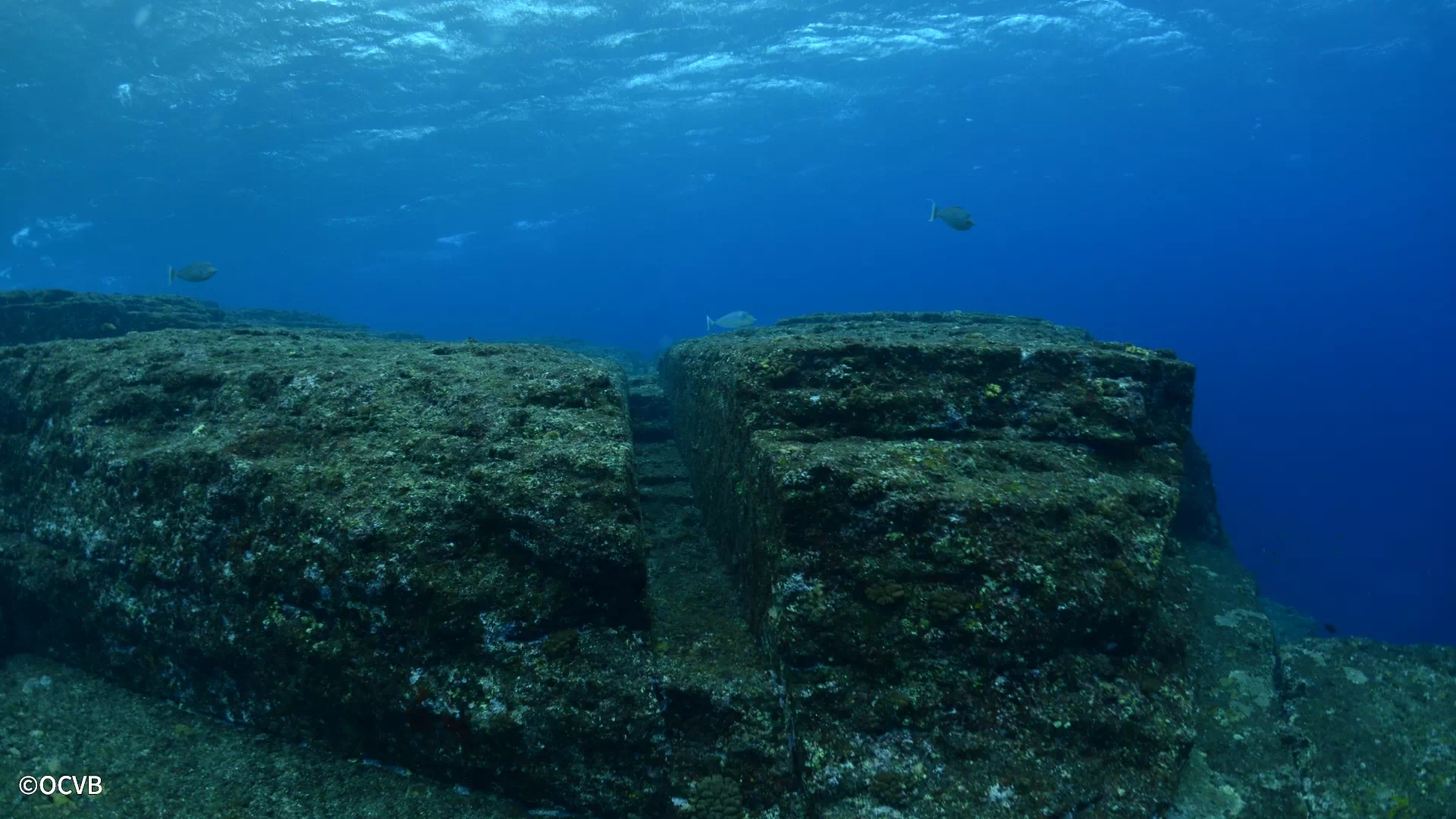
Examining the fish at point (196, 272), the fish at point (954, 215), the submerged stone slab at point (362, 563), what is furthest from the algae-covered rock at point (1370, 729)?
the fish at point (196, 272)

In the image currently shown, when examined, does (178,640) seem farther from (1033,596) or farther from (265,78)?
(265,78)

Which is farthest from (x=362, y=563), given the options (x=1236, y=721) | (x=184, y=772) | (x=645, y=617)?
(x=1236, y=721)

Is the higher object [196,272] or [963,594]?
[196,272]

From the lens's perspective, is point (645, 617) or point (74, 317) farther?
point (74, 317)

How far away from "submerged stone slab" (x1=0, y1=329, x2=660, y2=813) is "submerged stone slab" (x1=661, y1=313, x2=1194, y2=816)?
100cm

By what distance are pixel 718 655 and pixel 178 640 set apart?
134 inches

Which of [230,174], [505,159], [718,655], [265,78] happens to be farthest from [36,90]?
[718,655]

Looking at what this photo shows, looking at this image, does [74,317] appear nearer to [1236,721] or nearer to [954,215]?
[1236,721]

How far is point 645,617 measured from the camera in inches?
154

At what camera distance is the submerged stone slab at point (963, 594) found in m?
3.36

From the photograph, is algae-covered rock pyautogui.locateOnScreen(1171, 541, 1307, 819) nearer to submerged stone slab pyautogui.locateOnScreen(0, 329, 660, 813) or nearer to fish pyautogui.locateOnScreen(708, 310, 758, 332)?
submerged stone slab pyautogui.locateOnScreen(0, 329, 660, 813)

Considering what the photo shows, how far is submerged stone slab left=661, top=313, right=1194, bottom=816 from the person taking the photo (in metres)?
3.36

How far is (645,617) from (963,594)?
6.28 ft

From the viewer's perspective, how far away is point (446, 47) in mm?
29188
